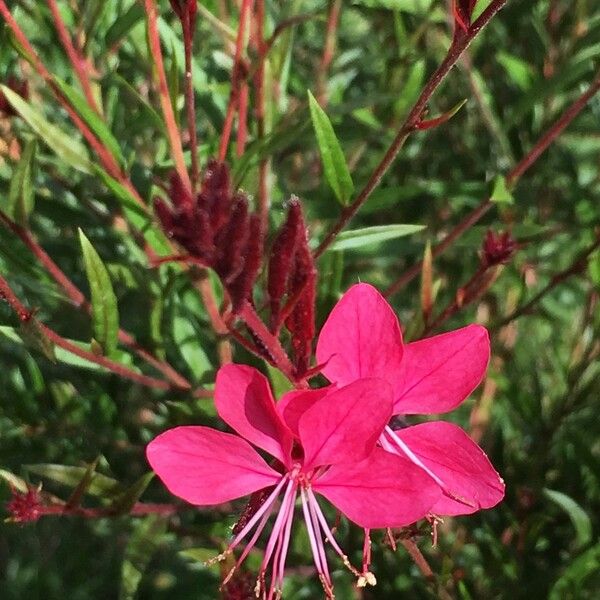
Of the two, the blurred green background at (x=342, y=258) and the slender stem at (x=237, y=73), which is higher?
the slender stem at (x=237, y=73)

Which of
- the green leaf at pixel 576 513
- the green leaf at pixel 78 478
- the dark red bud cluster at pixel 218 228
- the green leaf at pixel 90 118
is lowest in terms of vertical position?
the green leaf at pixel 576 513

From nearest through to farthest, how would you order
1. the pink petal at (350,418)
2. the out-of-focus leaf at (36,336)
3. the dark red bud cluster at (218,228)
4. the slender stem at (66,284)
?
1. the dark red bud cluster at (218,228)
2. the pink petal at (350,418)
3. the out-of-focus leaf at (36,336)
4. the slender stem at (66,284)

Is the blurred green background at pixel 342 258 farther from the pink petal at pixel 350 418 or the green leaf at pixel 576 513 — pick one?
the pink petal at pixel 350 418

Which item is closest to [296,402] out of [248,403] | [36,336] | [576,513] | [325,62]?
[248,403]

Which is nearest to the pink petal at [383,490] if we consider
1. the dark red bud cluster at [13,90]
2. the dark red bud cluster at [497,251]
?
the dark red bud cluster at [497,251]

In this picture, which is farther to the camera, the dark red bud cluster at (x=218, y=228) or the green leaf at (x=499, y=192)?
the green leaf at (x=499, y=192)

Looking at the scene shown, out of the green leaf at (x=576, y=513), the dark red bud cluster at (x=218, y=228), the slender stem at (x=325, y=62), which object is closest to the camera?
the dark red bud cluster at (x=218, y=228)

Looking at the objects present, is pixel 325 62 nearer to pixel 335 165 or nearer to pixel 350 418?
pixel 335 165
